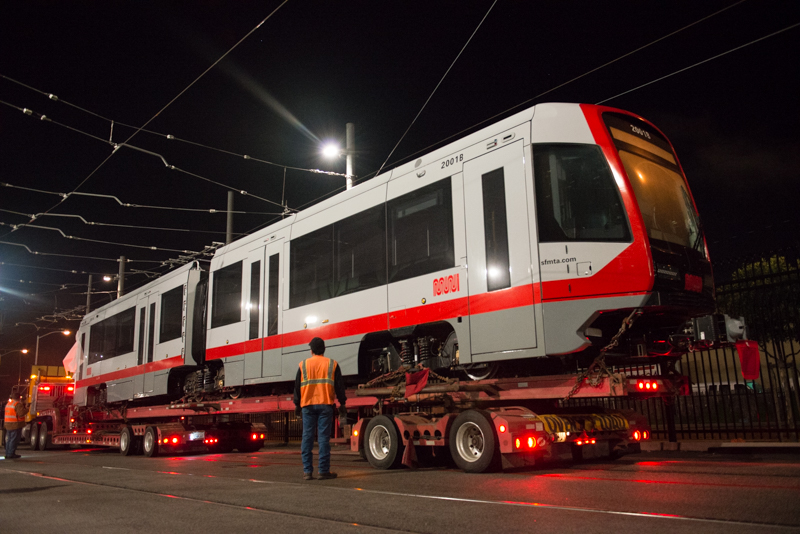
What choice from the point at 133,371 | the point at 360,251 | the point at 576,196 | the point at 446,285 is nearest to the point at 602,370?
the point at 576,196

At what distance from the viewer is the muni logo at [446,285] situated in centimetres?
838

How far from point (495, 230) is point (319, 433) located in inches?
123

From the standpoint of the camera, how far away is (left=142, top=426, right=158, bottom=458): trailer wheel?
15.3 meters

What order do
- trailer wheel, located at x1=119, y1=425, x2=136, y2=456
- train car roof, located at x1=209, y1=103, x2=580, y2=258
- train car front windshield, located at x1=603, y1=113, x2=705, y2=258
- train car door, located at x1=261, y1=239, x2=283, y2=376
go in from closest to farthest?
train car front windshield, located at x1=603, y1=113, x2=705, y2=258, train car roof, located at x1=209, y1=103, x2=580, y2=258, train car door, located at x1=261, y1=239, x2=283, y2=376, trailer wheel, located at x1=119, y1=425, x2=136, y2=456

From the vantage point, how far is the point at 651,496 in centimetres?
535

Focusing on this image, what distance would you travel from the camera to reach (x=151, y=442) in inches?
608

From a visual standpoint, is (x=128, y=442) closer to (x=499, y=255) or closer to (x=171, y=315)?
(x=171, y=315)

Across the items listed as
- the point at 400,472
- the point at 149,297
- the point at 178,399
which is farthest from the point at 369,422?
the point at 149,297

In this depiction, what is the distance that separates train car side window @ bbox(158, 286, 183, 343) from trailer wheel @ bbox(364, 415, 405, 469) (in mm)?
7251

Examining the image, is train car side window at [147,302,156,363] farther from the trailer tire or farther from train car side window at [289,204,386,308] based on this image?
the trailer tire

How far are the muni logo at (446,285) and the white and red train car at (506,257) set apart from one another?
2cm

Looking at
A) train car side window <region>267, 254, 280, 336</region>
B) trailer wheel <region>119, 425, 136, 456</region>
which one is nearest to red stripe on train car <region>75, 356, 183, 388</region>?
trailer wheel <region>119, 425, 136, 456</region>

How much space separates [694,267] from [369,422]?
185 inches

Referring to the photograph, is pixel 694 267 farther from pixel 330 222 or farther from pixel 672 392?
pixel 330 222
